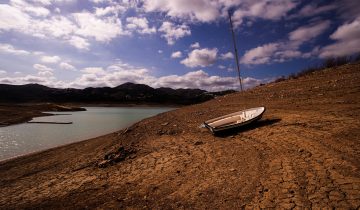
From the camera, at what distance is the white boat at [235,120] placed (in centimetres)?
1094

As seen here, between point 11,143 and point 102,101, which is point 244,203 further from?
point 102,101

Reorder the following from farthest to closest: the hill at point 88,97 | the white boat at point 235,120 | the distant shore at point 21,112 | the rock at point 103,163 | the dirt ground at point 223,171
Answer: the hill at point 88,97
the distant shore at point 21,112
the white boat at point 235,120
the rock at point 103,163
the dirt ground at point 223,171

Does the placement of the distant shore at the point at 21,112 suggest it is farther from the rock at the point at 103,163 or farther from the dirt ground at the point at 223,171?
the rock at the point at 103,163

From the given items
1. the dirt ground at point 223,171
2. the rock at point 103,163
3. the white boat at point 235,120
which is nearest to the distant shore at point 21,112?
the dirt ground at point 223,171

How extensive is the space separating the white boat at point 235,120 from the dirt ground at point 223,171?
38 centimetres

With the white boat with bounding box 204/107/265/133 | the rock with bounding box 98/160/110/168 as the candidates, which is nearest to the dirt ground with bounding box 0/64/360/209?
the rock with bounding box 98/160/110/168

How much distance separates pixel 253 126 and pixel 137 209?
24.2 ft

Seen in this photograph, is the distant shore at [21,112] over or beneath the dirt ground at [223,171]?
over

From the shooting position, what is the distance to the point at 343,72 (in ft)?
56.3

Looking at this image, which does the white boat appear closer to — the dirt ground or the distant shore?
the dirt ground

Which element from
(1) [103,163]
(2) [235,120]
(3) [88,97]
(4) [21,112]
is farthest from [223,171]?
(3) [88,97]

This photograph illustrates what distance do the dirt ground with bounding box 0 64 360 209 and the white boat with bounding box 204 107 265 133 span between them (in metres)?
0.38

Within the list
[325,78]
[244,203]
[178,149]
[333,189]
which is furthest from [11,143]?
[325,78]

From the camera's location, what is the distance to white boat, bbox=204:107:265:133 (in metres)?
10.9
